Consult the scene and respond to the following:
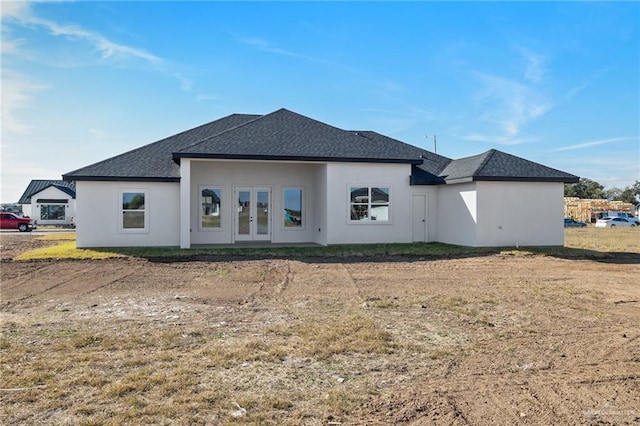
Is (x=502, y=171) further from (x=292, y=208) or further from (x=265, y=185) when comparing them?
(x=265, y=185)

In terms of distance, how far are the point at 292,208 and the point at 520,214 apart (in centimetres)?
938

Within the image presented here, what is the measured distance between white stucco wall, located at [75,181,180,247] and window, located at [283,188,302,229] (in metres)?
4.62

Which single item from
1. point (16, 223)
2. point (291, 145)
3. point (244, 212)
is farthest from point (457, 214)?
point (16, 223)

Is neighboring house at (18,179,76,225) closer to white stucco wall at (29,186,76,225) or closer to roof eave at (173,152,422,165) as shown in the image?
white stucco wall at (29,186,76,225)

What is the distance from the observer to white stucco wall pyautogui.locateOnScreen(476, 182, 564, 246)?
18453 millimetres

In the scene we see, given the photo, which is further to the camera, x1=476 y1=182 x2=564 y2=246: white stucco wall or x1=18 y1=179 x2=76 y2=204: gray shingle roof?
x1=18 y1=179 x2=76 y2=204: gray shingle roof

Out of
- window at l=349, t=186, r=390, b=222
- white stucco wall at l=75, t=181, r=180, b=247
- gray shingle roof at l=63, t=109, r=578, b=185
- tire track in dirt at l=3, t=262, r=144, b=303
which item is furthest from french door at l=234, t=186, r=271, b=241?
tire track in dirt at l=3, t=262, r=144, b=303

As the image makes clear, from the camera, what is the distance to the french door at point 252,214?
20.6 meters

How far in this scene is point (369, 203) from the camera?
19359 millimetres

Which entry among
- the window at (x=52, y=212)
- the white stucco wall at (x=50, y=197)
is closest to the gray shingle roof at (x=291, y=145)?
the white stucco wall at (x=50, y=197)

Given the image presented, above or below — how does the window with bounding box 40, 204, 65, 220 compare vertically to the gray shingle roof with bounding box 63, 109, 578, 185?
below

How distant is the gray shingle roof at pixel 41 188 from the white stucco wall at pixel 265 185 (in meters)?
36.2

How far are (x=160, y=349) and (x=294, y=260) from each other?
9660 millimetres

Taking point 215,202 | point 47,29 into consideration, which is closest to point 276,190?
point 215,202
